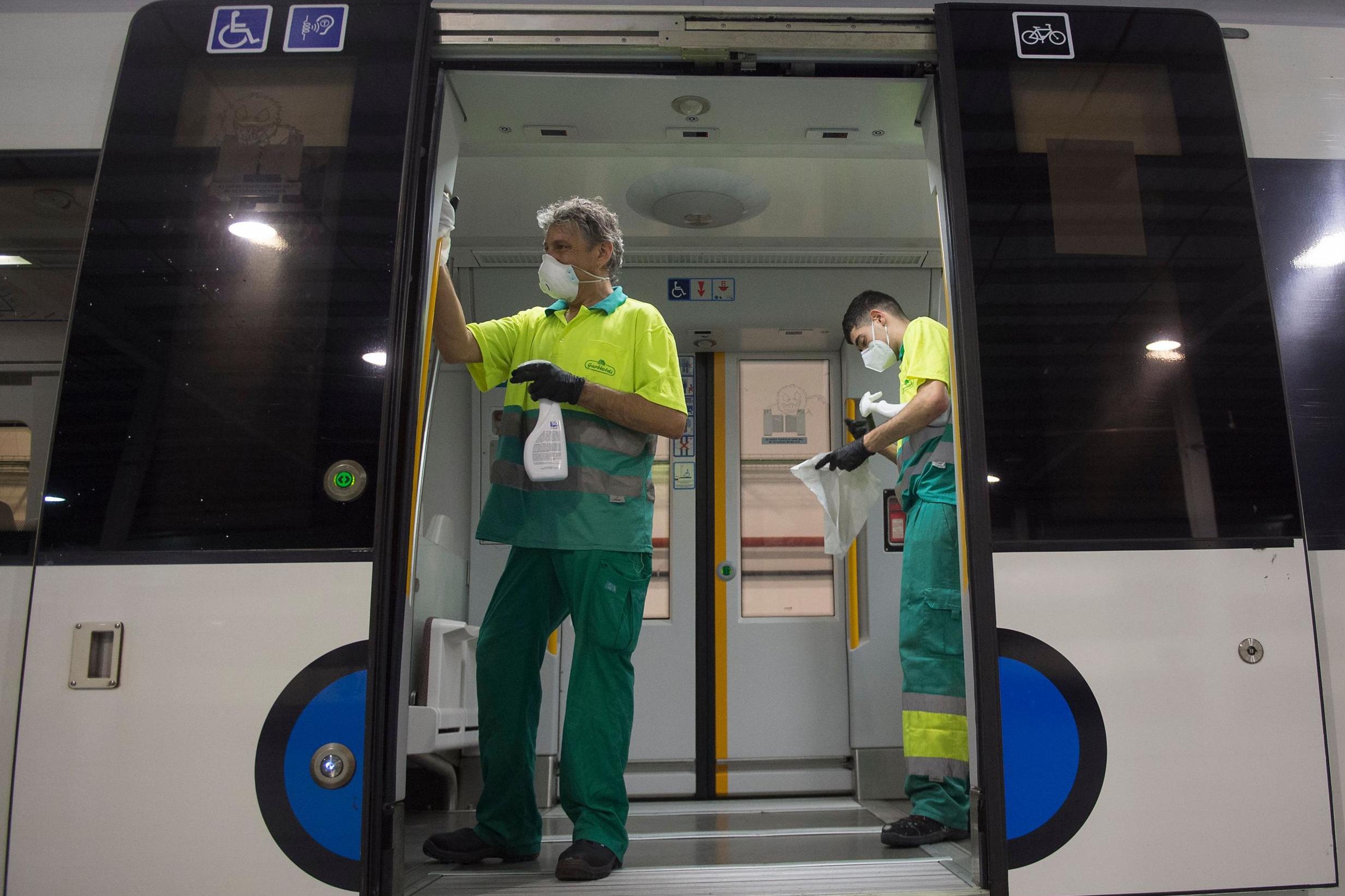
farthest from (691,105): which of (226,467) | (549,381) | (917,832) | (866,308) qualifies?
(917,832)

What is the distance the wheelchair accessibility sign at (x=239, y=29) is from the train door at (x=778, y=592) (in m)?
2.53

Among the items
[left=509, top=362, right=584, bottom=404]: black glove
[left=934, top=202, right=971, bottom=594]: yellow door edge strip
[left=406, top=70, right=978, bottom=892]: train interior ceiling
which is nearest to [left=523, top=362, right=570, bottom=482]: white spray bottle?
[left=509, top=362, right=584, bottom=404]: black glove

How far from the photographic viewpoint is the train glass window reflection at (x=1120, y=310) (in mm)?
1956

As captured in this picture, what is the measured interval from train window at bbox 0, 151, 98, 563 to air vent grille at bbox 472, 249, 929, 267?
72.6 inches

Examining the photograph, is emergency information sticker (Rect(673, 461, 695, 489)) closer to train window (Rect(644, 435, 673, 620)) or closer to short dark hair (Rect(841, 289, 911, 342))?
train window (Rect(644, 435, 673, 620))

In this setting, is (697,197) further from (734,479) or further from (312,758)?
(312,758)

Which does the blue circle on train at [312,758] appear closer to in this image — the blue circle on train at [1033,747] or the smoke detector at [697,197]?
the blue circle on train at [1033,747]

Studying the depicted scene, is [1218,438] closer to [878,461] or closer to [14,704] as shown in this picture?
[878,461]

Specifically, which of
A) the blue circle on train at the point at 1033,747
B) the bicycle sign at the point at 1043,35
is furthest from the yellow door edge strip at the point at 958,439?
the bicycle sign at the point at 1043,35

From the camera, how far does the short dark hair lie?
3320mm

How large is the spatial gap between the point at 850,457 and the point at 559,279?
1.27m

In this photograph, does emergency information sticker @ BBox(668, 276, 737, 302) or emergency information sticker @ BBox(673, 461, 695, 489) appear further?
emergency information sticker @ BBox(673, 461, 695, 489)

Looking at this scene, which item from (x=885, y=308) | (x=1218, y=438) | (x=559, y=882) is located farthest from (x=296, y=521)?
(x=885, y=308)

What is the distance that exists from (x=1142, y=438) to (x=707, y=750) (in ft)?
8.17
